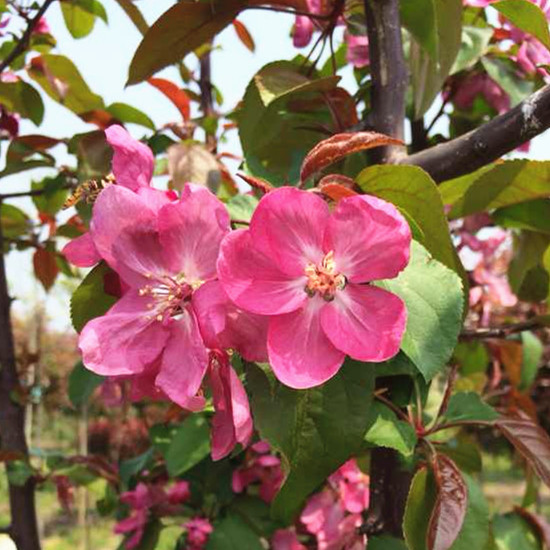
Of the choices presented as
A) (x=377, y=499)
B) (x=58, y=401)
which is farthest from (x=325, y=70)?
(x=58, y=401)

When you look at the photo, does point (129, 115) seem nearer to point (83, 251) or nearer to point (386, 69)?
point (386, 69)

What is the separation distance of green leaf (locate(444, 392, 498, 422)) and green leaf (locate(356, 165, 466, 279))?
0.28 m

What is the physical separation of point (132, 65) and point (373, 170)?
0.31 meters

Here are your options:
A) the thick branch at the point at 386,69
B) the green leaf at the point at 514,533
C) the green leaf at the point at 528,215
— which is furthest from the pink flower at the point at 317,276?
the green leaf at the point at 514,533

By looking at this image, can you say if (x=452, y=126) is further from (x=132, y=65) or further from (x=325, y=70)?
(x=132, y=65)

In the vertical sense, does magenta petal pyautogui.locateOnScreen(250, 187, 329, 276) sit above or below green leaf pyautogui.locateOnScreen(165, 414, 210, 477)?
above

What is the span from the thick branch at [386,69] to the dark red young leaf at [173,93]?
47 centimetres

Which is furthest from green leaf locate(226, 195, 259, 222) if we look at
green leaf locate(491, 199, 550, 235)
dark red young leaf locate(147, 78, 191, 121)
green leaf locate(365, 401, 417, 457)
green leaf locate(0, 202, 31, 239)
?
→ green leaf locate(0, 202, 31, 239)

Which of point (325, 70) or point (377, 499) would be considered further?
point (325, 70)

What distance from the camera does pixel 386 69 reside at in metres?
0.78

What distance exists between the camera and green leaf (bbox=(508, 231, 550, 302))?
37.6 inches

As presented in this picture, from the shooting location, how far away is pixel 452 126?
121 cm

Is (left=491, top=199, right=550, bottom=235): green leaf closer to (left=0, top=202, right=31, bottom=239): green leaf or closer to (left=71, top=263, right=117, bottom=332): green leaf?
(left=71, top=263, right=117, bottom=332): green leaf

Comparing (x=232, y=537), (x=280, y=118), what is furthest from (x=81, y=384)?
(x=280, y=118)
